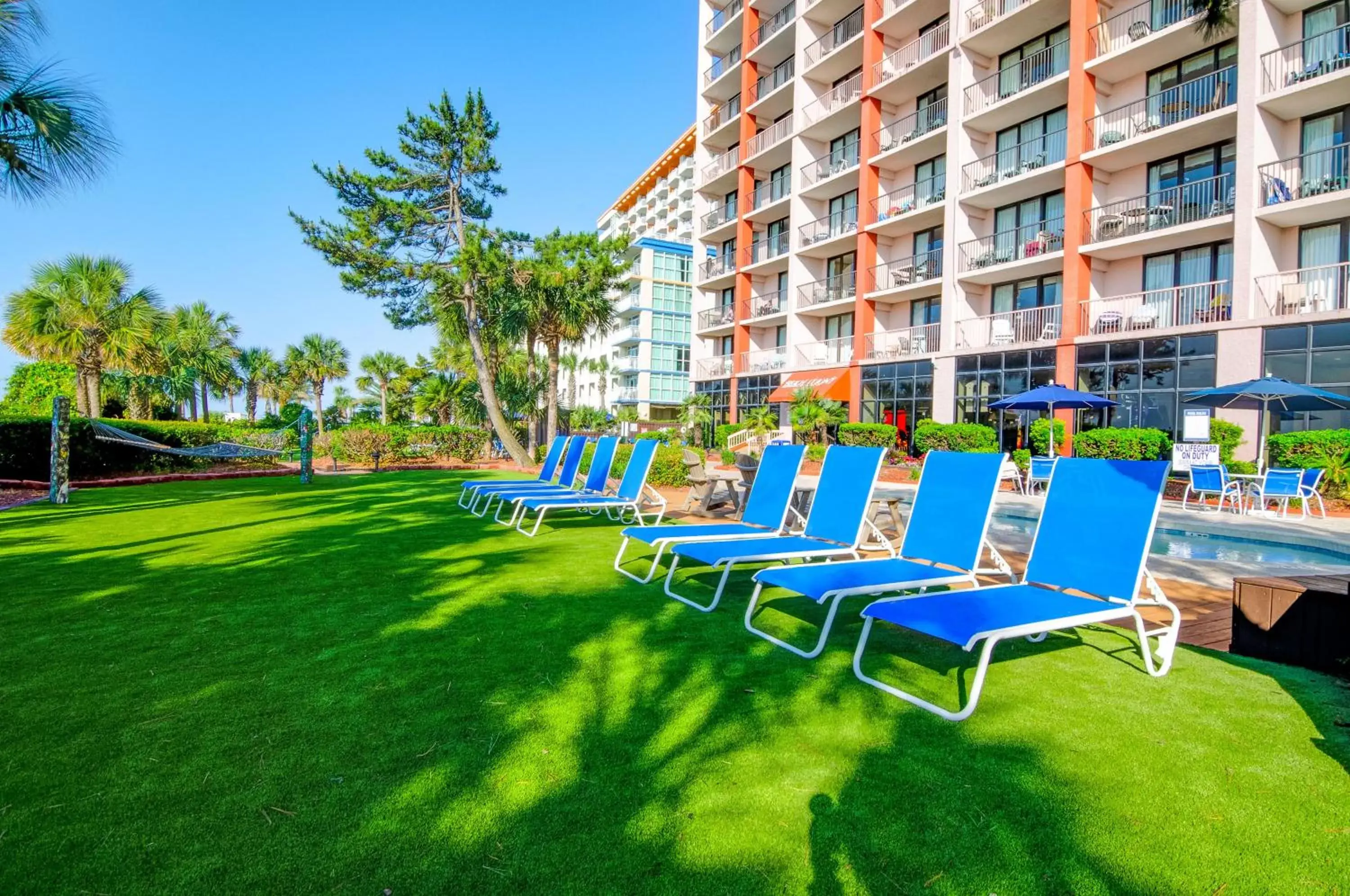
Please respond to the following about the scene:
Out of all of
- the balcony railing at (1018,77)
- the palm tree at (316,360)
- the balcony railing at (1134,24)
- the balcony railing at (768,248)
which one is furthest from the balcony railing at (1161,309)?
the palm tree at (316,360)

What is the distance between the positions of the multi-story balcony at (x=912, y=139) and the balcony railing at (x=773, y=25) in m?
8.92

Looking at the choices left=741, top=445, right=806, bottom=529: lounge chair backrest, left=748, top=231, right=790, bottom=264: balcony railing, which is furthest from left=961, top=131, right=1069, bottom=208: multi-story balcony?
left=741, top=445, right=806, bottom=529: lounge chair backrest

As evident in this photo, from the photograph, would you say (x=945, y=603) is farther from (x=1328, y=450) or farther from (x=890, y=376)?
(x=890, y=376)

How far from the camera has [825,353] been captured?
29.5 m

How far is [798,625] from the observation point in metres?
4.64

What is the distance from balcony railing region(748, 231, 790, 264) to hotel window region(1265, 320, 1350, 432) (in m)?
19.4

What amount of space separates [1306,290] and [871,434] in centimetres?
1192

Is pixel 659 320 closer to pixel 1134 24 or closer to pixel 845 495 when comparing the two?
pixel 1134 24

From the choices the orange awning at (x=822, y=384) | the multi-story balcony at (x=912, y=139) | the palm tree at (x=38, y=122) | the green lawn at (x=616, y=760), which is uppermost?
the multi-story balcony at (x=912, y=139)

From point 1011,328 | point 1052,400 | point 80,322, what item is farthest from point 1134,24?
point 80,322

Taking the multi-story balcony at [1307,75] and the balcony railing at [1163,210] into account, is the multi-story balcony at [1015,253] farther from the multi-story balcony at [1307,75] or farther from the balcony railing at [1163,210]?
the multi-story balcony at [1307,75]

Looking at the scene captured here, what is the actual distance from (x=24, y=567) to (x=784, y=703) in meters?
7.10

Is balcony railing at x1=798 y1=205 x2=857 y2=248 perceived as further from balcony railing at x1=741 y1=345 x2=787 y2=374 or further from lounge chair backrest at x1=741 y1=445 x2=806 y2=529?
lounge chair backrest at x1=741 y1=445 x2=806 y2=529

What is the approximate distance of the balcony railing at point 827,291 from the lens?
93.5 feet
